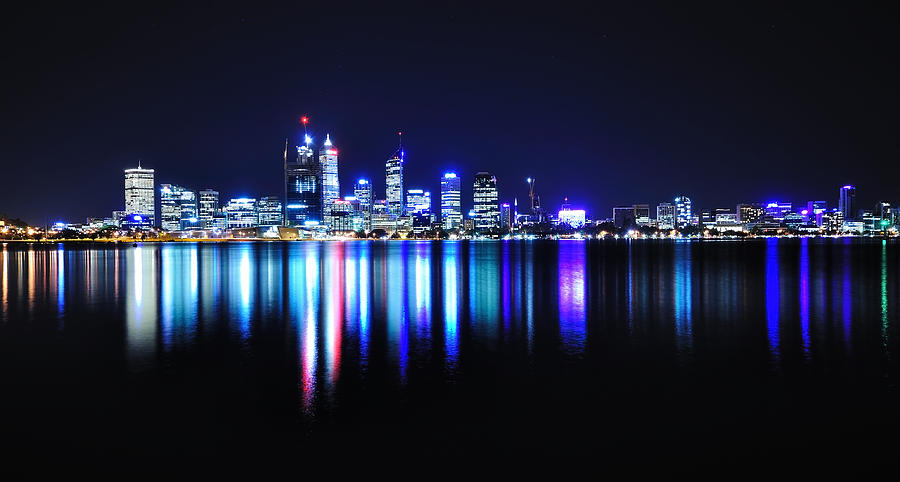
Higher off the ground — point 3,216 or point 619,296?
point 3,216

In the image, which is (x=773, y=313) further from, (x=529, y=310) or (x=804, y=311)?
(x=529, y=310)

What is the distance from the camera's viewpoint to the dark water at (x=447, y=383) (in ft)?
28.4

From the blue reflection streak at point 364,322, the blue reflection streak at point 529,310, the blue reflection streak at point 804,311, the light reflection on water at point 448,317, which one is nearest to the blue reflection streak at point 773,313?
the light reflection on water at point 448,317

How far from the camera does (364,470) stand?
793 centimetres

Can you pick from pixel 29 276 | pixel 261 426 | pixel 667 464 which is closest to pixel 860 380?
pixel 667 464

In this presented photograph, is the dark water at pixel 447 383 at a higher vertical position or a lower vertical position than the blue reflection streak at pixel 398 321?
lower

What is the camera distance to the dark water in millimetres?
8648

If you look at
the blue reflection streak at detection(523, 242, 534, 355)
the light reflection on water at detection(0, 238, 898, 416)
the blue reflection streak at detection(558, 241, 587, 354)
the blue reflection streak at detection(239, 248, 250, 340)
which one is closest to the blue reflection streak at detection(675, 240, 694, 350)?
the light reflection on water at detection(0, 238, 898, 416)

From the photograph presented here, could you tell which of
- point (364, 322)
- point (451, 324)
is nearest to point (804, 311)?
point (451, 324)

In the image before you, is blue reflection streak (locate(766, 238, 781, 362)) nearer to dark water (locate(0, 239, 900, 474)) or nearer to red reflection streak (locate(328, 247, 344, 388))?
dark water (locate(0, 239, 900, 474))

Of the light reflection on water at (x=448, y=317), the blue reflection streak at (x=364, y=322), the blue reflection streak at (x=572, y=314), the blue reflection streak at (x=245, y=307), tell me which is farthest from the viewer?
the blue reflection streak at (x=245, y=307)

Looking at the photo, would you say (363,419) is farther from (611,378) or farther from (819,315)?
(819,315)

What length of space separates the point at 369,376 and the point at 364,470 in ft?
14.6

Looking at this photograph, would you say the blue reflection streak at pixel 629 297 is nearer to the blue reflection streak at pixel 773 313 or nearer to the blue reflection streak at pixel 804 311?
the blue reflection streak at pixel 773 313
